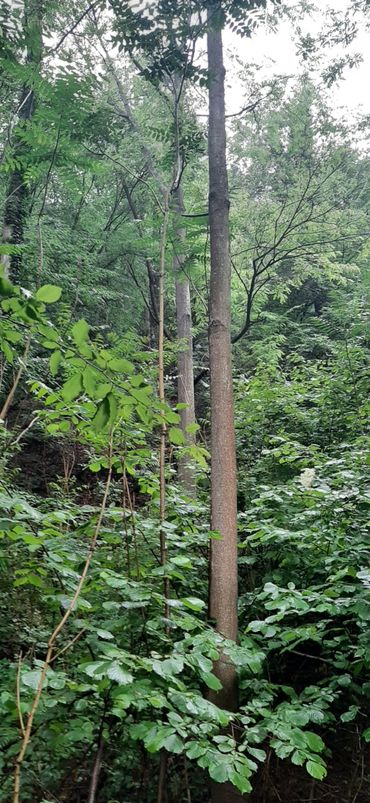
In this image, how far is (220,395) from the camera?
3828 millimetres

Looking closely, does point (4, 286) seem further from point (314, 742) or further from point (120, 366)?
point (314, 742)

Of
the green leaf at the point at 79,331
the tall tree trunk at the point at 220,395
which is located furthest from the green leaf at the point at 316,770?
the green leaf at the point at 79,331

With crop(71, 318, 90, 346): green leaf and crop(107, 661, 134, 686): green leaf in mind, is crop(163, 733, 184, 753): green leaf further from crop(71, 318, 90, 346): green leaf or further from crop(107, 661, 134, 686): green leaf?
crop(71, 318, 90, 346): green leaf

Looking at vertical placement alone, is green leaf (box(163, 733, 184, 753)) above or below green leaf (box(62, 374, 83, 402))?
below

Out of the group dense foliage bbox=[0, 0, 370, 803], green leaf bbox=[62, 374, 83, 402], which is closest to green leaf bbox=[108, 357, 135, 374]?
dense foliage bbox=[0, 0, 370, 803]

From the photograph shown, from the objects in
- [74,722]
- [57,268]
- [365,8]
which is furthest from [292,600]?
[57,268]

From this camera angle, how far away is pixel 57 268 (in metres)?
8.63

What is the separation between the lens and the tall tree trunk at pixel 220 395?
11.0ft

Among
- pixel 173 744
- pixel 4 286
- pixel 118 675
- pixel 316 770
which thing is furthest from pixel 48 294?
pixel 316 770

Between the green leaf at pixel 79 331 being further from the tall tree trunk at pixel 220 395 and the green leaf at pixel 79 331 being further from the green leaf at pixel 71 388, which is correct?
the tall tree trunk at pixel 220 395

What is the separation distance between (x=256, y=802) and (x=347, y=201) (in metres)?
6.22

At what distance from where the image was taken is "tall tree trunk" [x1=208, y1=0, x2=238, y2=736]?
11.0 feet

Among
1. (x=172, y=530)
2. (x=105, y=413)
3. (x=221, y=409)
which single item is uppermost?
(x=105, y=413)

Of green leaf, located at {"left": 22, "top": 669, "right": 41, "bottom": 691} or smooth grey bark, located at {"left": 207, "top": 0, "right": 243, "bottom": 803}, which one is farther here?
smooth grey bark, located at {"left": 207, "top": 0, "right": 243, "bottom": 803}
